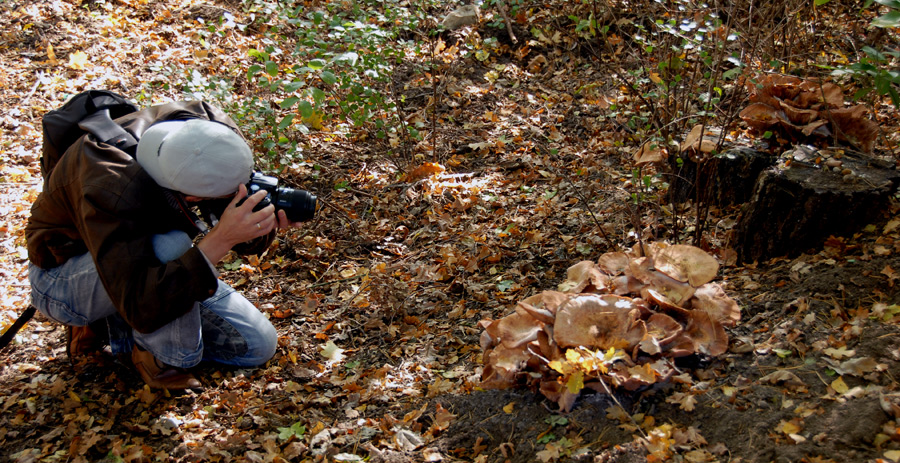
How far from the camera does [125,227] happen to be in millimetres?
2635

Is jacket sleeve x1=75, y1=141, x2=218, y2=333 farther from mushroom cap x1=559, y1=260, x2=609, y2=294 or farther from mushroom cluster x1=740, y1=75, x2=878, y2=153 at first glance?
mushroom cluster x1=740, y1=75, x2=878, y2=153

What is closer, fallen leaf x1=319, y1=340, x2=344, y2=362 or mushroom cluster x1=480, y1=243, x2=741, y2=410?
mushroom cluster x1=480, y1=243, x2=741, y2=410

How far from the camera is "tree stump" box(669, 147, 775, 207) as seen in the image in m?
3.47

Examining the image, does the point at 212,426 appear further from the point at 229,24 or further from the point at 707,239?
the point at 229,24

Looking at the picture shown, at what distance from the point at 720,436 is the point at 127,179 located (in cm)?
256

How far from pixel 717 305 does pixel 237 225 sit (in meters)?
2.10

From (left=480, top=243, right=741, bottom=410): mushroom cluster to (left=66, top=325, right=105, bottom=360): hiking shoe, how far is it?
2.22 metres

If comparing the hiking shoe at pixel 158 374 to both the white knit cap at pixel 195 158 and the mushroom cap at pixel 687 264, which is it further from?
the mushroom cap at pixel 687 264

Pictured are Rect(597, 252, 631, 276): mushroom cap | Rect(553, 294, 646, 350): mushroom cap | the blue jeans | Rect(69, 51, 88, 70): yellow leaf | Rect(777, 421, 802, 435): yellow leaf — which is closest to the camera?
Rect(777, 421, 802, 435): yellow leaf

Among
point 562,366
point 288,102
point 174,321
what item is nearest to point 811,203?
point 562,366

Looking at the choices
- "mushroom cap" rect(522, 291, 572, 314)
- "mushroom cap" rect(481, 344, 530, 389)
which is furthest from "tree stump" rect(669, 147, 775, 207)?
"mushroom cap" rect(481, 344, 530, 389)

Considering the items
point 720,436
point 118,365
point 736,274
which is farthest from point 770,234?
point 118,365

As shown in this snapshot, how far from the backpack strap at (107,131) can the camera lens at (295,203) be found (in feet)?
2.29

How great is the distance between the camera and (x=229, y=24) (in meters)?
6.50
